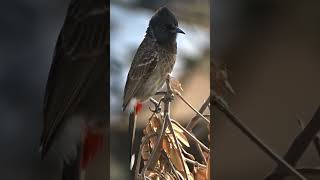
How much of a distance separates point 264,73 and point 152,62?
1.19 feet

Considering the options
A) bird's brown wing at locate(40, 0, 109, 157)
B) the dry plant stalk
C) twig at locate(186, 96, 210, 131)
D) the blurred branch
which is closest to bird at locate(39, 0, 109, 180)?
bird's brown wing at locate(40, 0, 109, 157)

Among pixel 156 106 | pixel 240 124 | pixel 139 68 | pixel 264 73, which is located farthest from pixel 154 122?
pixel 264 73

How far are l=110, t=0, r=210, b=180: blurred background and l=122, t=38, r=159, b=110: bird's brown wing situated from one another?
0.05 ft

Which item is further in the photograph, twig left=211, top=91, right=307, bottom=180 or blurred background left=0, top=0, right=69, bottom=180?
twig left=211, top=91, right=307, bottom=180

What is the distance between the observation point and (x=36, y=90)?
71.9 inches

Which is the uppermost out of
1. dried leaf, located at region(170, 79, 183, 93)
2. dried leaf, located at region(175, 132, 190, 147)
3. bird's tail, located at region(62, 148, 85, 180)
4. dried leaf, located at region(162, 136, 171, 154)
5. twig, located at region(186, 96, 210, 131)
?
dried leaf, located at region(170, 79, 183, 93)

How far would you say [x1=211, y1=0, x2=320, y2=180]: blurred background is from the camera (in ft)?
6.19

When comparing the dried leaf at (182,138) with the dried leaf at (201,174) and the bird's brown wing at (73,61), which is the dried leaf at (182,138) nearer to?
the dried leaf at (201,174)

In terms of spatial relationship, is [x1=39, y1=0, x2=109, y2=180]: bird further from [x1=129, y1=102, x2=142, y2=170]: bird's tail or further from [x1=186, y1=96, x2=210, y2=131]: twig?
[x1=186, y1=96, x2=210, y2=131]: twig

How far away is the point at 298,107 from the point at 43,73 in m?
0.81

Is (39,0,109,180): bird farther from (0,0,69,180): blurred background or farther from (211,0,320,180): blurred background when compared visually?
(211,0,320,180): blurred background

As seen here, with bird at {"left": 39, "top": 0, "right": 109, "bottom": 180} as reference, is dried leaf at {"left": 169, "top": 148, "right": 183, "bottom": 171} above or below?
below

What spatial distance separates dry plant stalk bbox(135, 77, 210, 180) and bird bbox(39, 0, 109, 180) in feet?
0.46

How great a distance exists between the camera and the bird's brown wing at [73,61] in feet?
5.98
